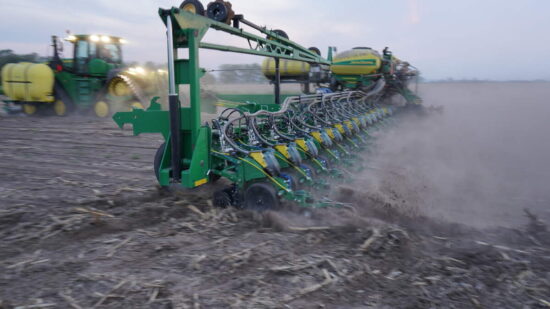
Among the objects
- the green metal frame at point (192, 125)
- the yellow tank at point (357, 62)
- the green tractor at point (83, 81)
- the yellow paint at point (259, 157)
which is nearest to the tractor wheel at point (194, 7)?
the green metal frame at point (192, 125)

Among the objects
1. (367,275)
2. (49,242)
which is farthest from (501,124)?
(49,242)

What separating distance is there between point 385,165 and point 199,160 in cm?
372

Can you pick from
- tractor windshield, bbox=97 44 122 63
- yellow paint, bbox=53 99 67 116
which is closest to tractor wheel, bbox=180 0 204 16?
tractor windshield, bbox=97 44 122 63

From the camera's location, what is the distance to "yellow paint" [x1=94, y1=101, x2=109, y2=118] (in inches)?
515

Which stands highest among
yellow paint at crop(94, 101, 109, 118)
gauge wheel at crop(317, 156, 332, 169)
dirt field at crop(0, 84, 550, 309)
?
yellow paint at crop(94, 101, 109, 118)

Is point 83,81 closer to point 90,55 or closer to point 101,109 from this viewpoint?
point 90,55

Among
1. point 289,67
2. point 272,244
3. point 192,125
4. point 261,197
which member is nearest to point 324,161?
point 261,197

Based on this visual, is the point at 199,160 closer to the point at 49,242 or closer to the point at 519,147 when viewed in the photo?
the point at 49,242

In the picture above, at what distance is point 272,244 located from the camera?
362 cm

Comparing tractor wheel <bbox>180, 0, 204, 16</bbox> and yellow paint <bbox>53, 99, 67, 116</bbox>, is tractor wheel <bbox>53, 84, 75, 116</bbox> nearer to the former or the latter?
yellow paint <bbox>53, 99, 67, 116</bbox>

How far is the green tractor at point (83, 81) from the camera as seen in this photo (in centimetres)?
1258

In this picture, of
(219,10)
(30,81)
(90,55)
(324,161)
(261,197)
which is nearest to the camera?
(261,197)

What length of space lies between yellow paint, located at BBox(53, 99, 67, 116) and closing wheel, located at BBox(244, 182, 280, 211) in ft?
36.4

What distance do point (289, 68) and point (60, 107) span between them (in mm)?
7408
